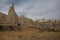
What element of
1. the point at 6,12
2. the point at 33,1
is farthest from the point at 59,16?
the point at 6,12

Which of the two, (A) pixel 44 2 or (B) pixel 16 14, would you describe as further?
(A) pixel 44 2

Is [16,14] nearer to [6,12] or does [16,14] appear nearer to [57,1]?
[6,12]

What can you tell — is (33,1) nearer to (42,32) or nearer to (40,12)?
(40,12)

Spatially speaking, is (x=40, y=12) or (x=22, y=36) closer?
(x=22, y=36)

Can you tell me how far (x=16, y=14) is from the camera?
16.5ft

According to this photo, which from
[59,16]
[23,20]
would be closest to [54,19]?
[59,16]

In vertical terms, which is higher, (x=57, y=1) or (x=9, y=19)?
(x=57, y=1)

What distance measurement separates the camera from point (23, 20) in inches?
199

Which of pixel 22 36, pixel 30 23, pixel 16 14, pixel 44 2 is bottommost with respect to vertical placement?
pixel 22 36

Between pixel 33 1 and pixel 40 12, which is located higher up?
pixel 33 1

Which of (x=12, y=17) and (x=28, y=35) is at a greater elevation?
(x=12, y=17)

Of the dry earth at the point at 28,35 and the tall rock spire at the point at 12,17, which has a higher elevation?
the tall rock spire at the point at 12,17

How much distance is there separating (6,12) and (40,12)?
112cm

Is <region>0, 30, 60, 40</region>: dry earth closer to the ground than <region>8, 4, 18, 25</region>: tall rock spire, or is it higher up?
closer to the ground
